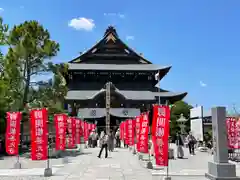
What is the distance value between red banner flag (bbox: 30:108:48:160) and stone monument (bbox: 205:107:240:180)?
21.4ft

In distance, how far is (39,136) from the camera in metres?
13.2

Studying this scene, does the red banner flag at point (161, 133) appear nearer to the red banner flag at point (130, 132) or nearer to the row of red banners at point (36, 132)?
the row of red banners at point (36, 132)

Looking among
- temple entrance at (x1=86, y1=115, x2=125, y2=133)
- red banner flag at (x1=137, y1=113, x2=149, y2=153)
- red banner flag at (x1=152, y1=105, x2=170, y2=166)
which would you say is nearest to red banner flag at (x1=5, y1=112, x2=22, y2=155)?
red banner flag at (x1=137, y1=113, x2=149, y2=153)

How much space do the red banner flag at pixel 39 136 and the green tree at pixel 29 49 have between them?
401 inches

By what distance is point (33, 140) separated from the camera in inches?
519

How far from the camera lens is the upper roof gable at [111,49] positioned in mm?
53031

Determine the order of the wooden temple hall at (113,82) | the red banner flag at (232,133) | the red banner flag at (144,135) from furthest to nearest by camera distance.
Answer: the wooden temple hall at (113,82) → the red banner flag at (232,133) → the red banner flag at (144,135)

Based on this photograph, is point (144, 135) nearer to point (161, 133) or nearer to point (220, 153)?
point (161, 133)

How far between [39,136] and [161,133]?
5.52 m

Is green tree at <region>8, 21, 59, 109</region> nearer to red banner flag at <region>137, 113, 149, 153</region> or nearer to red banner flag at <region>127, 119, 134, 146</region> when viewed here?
red banner flag at <region>127, 119, 134, 146</region>

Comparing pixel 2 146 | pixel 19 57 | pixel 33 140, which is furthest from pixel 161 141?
pixel 2 146

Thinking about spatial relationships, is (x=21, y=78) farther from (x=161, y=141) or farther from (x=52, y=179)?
(x=161, y=141)

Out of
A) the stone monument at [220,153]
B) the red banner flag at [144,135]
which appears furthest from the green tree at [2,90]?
the stone monument at [220,153]

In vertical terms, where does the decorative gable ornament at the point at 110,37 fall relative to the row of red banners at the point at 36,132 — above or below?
above
